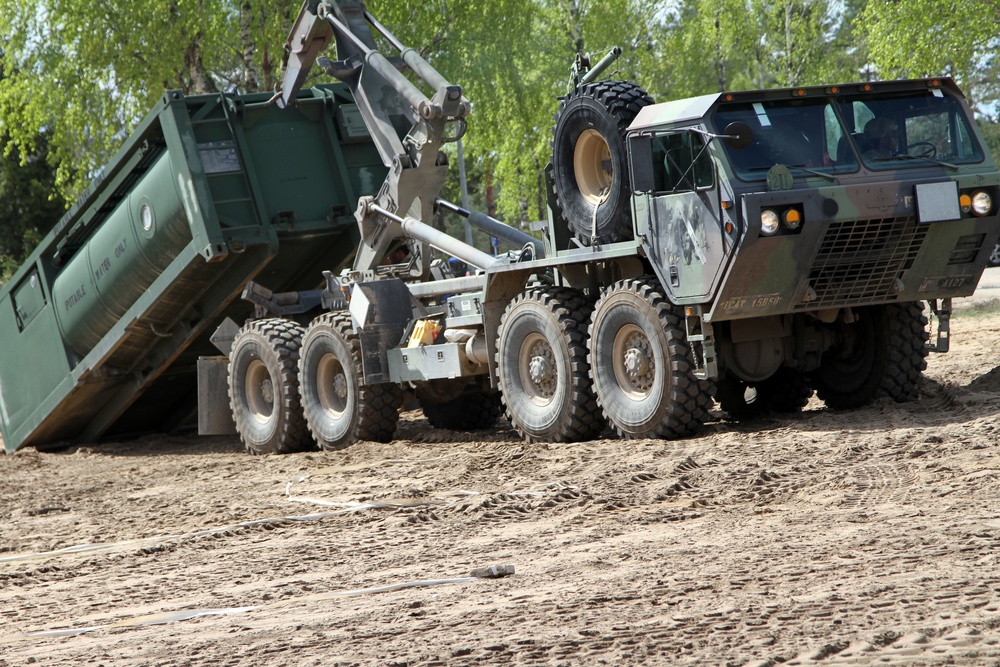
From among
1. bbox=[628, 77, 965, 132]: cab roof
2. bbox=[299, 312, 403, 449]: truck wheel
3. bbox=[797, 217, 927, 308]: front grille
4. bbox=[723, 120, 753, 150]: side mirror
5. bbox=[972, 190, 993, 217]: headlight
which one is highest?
bbox=[628, 77, 965, 132]: cab roof

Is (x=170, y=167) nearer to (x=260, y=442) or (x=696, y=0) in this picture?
(x=260, y=442)

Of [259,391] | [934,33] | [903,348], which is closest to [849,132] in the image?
[903,348]

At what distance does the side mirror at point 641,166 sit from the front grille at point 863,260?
1.13 metres

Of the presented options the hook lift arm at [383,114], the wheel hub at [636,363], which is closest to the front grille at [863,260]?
the wheel hub at [636,363]

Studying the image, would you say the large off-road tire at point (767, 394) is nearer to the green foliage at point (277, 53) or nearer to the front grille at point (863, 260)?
the front grille at point (863, 260)

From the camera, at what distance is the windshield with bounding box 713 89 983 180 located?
28.0 feet

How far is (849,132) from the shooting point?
871 centimetres

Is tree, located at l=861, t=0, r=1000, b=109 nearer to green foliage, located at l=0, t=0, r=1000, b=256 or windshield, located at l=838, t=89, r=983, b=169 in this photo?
green foliage, located at l=0, t=0, r=1000, b=256

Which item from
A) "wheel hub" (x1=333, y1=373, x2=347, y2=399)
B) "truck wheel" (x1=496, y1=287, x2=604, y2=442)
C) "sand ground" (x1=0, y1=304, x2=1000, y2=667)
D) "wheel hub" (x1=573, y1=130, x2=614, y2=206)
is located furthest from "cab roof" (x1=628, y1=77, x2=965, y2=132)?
"wheel hub" (x1=333, y1=373, x2=347, y2=399)

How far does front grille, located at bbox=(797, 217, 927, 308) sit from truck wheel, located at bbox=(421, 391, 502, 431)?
4178 mm

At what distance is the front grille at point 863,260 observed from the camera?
8461 mm

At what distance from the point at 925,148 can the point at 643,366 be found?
2.28m

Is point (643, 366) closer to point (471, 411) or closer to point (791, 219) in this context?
point (791, 219)

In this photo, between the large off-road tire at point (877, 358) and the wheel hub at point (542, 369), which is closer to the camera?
the large off-road tire at point (877, 358)
